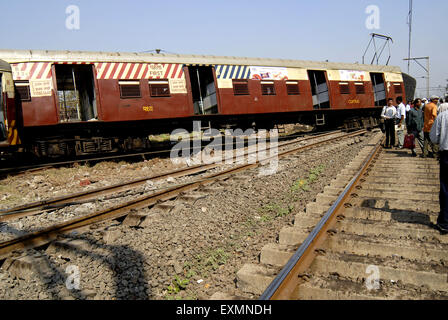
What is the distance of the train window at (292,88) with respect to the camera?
15267 millimetres

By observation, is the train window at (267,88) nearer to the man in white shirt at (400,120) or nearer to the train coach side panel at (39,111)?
the man in white shirt at (400,120)

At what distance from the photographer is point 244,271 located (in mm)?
3336

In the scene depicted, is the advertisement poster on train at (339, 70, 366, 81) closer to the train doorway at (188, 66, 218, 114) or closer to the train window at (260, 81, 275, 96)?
the train window at (260, 81, 275, 96)

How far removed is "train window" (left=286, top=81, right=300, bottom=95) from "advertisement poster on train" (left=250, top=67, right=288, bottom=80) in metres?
0.36

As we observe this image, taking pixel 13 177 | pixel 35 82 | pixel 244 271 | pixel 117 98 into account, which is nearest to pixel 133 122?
pixel 117 98

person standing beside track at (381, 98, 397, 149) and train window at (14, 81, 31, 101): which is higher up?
train window at (14, 81, 31, 101)

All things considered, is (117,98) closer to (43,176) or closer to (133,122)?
(133,122)

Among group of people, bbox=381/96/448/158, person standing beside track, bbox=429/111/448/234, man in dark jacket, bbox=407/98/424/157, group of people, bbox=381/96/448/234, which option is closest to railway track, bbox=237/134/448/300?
person standing beside track, bbox=429/111/448/234

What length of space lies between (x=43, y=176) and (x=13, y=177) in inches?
29.4

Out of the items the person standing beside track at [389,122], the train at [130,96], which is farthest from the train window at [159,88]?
the person standing beside track at [389,122]

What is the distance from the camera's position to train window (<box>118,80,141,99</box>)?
11.3 metres

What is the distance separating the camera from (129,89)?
11406mm

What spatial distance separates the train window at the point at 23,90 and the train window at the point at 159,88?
371cm

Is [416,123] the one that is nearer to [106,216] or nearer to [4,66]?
[106,216]
